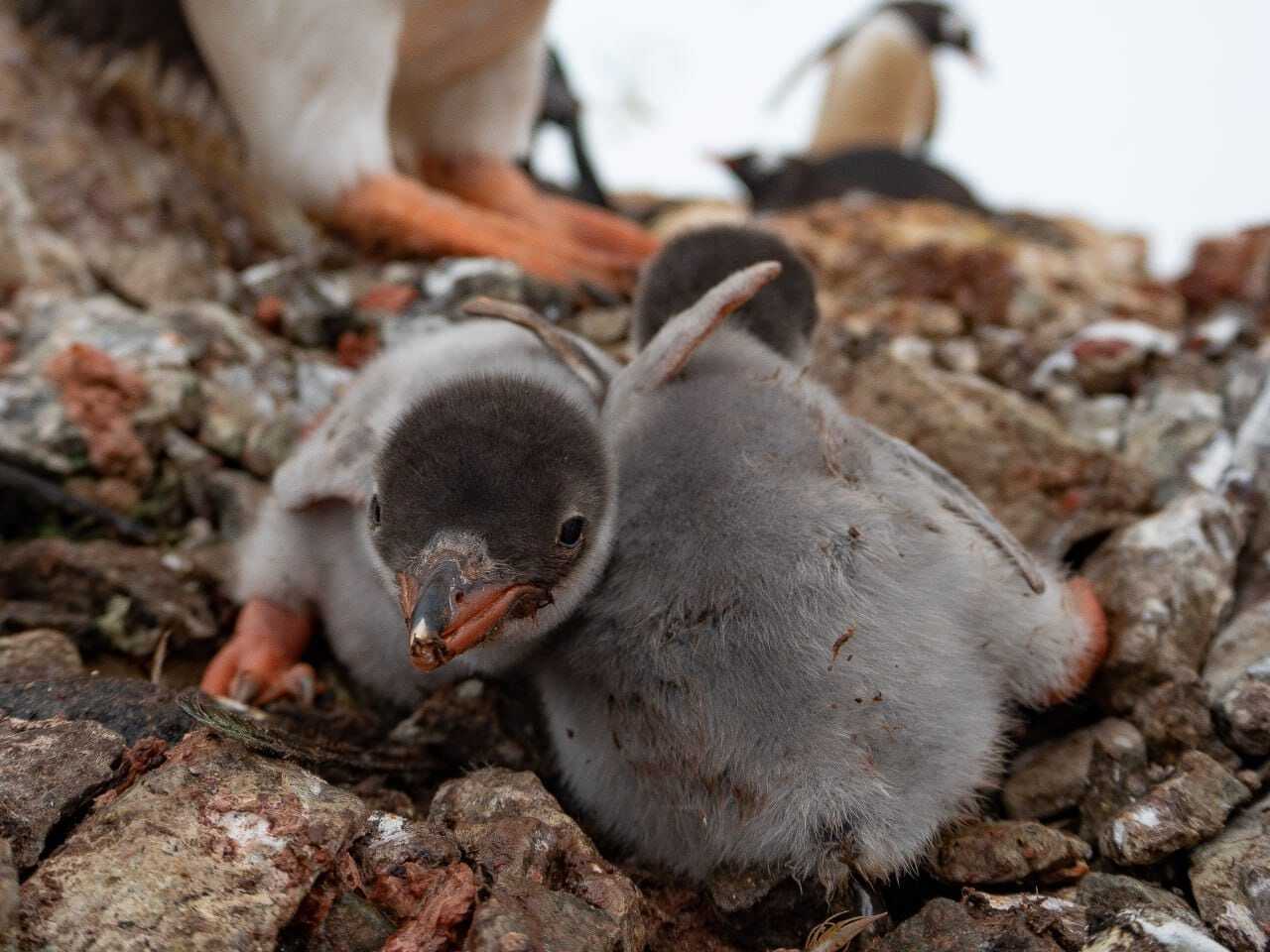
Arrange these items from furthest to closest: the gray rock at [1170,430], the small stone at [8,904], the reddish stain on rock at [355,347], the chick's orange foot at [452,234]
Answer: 1. the chick's orange foot at [452,234]
2. the reddish stain on rock at [355,347]
3. the gray rock at [1170,430]
4. the small stone at [8,904]

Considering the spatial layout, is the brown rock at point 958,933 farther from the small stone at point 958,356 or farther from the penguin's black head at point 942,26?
the penguin's black head at point 942,26

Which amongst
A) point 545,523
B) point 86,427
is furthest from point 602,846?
point 86,427

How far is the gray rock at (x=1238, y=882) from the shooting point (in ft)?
4.13

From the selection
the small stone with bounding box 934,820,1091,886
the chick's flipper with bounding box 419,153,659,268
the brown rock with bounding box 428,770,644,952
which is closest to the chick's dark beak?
the brown rock with bounding box 428,770,644,952

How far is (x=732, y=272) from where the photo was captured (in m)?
1.99

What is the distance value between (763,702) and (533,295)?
1525 millimetres

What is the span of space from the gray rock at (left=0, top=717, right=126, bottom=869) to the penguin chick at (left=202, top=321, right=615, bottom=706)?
→ 37 cm

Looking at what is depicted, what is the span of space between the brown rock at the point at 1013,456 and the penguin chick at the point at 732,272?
0.97 ft

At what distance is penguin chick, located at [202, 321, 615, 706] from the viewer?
137cm

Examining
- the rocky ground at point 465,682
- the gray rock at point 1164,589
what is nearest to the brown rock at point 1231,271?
the rocky ground at point 465,682

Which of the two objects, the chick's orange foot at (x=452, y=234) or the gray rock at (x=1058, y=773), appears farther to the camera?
the chick's orange foot at (x=452, y=234)

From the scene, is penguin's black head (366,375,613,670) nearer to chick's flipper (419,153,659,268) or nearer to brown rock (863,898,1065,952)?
brown rock (863,898,1065,952)

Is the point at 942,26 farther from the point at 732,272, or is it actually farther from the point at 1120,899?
the point at 1120,899

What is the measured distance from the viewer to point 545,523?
1396 mm
